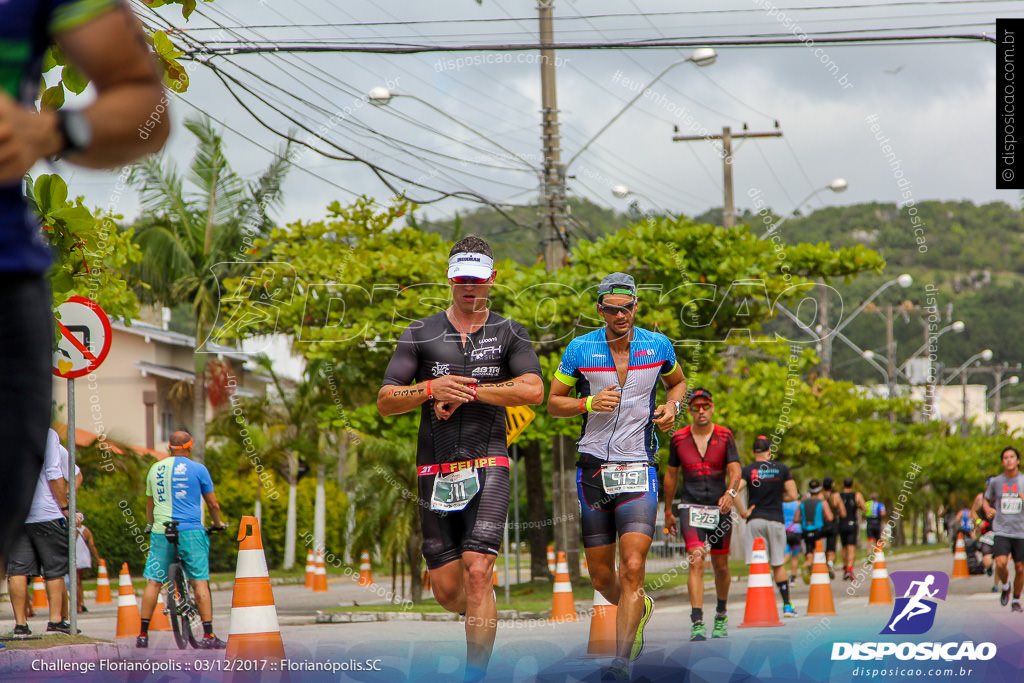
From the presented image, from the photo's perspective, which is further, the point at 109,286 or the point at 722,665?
the point at 109,286

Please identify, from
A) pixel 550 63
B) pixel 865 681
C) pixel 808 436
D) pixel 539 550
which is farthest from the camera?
pixel 808 436

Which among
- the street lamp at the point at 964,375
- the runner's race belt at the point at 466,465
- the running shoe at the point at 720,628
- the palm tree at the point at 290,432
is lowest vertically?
the running shoe at the point at 720,628

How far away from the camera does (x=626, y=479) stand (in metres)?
6.86

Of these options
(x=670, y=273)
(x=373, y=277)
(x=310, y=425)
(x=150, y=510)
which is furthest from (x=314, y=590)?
(x=310, y=425)

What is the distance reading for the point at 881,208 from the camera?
242 feet

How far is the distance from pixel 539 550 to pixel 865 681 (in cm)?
1778

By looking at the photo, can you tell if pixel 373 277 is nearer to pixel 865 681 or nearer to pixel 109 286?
pixel 109 286

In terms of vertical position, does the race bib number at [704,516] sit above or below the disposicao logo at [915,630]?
above

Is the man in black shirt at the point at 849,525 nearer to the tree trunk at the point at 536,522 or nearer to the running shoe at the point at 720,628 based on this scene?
the tree trunk at the point at 536,522

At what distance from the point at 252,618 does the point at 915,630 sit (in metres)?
4.38

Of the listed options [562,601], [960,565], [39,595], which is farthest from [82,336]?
[960,565]

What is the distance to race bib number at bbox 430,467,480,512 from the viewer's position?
242 inches

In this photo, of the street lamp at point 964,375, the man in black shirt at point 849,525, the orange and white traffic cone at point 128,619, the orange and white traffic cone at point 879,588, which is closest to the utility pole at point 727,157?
the man in black shirt at point 849,525

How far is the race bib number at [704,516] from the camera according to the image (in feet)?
35.6
